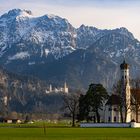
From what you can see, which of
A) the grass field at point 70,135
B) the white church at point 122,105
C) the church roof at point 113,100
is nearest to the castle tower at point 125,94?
the white church at point 122,105

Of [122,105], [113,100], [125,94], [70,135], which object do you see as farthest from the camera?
[113,100]

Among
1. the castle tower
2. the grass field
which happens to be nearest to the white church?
the castle tower

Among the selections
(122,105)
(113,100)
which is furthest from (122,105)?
(113,100)

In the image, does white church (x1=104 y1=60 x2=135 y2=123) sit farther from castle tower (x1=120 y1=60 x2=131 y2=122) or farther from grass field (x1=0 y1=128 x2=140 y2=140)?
grass field (x1=0 y1=128 x2=140 y2=140)

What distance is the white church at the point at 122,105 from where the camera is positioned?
166 m

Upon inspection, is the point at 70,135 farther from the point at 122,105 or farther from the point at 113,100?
the point at 113,100

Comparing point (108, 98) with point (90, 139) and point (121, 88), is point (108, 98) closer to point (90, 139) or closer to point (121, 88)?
point (121, 88)

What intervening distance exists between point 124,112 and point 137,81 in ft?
41.4

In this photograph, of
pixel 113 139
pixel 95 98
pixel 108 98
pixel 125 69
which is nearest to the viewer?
pixel 113 139

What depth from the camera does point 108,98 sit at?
174750mm

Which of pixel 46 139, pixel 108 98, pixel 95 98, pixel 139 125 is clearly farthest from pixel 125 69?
pixel 46 139

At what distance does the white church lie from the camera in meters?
166

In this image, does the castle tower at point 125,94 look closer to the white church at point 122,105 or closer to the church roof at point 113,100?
the white church at point 122,105

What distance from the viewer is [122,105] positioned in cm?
16650
